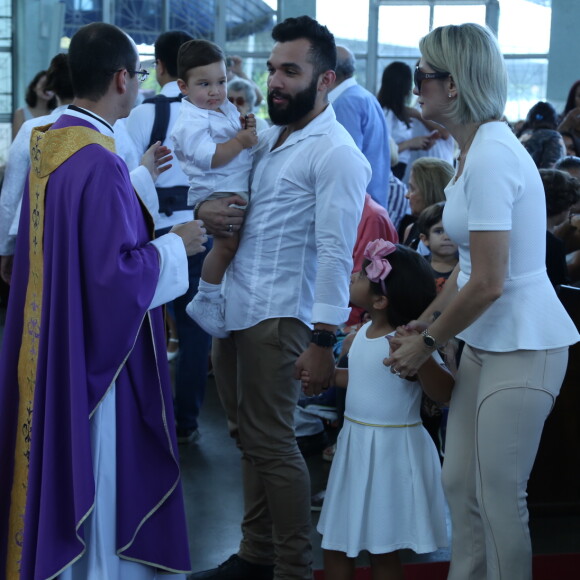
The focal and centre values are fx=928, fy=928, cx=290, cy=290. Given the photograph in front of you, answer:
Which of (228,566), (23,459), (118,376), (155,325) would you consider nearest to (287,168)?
(155,325)

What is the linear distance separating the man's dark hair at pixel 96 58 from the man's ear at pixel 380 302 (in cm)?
95

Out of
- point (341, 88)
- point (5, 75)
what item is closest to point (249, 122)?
point (341, 88)

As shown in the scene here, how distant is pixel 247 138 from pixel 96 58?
1.86 feet

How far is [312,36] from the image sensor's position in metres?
2.75

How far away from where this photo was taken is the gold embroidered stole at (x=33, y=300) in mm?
2424

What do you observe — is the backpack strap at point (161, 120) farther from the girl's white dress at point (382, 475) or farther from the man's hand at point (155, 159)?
the girl's white dress at point (382, 475)

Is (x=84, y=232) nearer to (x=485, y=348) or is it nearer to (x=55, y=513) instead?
(x=55, y=513)

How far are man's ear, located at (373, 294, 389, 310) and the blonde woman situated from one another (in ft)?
1.40

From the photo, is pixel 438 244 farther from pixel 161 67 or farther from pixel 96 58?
pixel 96 58

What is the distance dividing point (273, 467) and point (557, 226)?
6.68 feet

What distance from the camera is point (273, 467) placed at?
281 cm

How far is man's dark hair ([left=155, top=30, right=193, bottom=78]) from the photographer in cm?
437

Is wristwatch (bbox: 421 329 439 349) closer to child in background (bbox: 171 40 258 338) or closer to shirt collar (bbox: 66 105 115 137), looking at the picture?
child in background (bbox: 171 40 258 338)

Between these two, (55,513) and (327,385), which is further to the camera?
(327,385)
